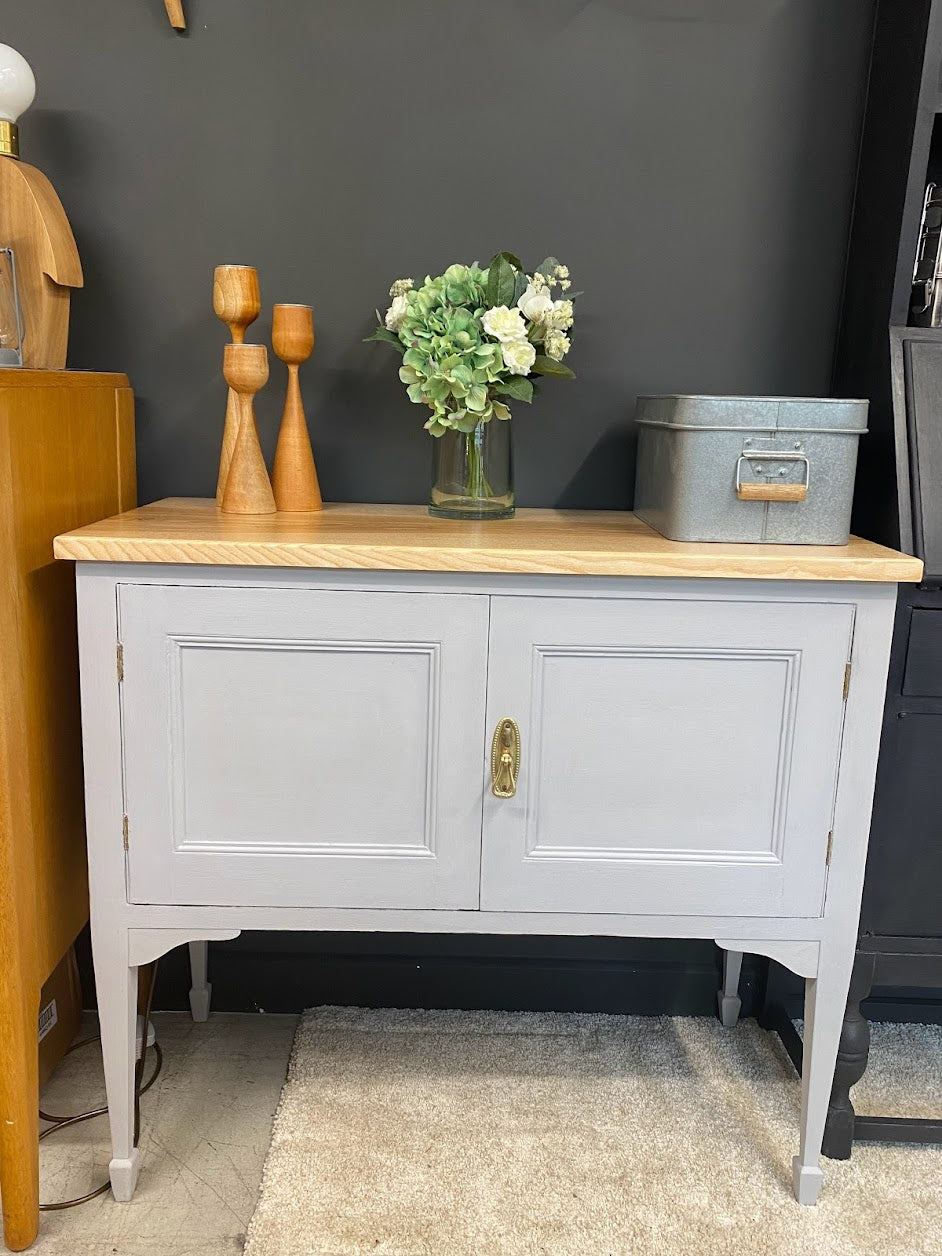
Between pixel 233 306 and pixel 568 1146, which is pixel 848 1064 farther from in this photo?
pixel 233 306

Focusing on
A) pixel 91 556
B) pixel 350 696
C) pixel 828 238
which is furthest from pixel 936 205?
pixel 91 556

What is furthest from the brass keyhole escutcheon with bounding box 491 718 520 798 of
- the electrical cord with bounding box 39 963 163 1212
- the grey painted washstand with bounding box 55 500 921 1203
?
the electrical cord with bounding box 39 963 163 1212

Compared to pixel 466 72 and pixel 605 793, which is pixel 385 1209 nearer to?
pixel 605 793

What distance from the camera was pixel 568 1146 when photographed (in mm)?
1621

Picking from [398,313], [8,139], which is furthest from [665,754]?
[8,139]

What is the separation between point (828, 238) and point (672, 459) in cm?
60

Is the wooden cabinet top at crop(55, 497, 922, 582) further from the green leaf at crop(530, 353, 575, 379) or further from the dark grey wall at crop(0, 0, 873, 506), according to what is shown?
the dark grey wall at crop(0, 0, 873, 506)

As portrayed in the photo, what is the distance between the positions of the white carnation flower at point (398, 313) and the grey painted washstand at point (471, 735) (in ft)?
1.10

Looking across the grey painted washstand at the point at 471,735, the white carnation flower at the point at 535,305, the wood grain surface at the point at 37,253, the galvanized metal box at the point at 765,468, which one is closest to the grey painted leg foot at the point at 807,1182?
the grey painted washstand at the point at 471,735

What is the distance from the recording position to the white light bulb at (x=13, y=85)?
147 centimetres

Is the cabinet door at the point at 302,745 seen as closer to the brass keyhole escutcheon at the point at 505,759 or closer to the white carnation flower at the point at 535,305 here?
the brass keyhole escutcheon at the point at 505,759

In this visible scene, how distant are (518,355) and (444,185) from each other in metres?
0.45

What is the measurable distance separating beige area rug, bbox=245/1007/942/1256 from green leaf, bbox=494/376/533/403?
1.13 meters

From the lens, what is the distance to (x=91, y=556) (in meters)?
1.29
